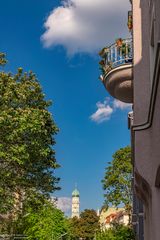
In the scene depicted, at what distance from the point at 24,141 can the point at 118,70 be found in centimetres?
1273

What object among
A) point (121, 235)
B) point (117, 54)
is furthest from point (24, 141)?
point (121, 235)

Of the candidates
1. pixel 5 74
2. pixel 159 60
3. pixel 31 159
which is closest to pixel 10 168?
pixel 31 159

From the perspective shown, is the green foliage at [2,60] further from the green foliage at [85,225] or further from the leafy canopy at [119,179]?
the green foliage at [85,225]

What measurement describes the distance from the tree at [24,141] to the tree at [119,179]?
71.0ft

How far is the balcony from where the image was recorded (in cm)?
1005

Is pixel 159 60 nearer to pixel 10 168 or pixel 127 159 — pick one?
pixel 10 168

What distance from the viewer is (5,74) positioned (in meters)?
22.8

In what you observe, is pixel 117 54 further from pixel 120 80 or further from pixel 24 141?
pixel 24 141

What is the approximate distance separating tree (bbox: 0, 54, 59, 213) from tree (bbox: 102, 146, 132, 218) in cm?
2163

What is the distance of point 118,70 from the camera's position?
33.0 ft

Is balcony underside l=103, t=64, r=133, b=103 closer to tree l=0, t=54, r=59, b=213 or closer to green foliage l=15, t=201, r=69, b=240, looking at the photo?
tree l=0, t=54, r=59, b=213

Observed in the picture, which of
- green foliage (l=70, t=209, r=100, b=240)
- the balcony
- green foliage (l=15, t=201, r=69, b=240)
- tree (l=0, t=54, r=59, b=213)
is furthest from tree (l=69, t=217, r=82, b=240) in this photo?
the balcony

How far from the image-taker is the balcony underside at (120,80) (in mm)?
10008

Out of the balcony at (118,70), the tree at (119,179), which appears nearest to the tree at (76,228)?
the tree at (119,179)
